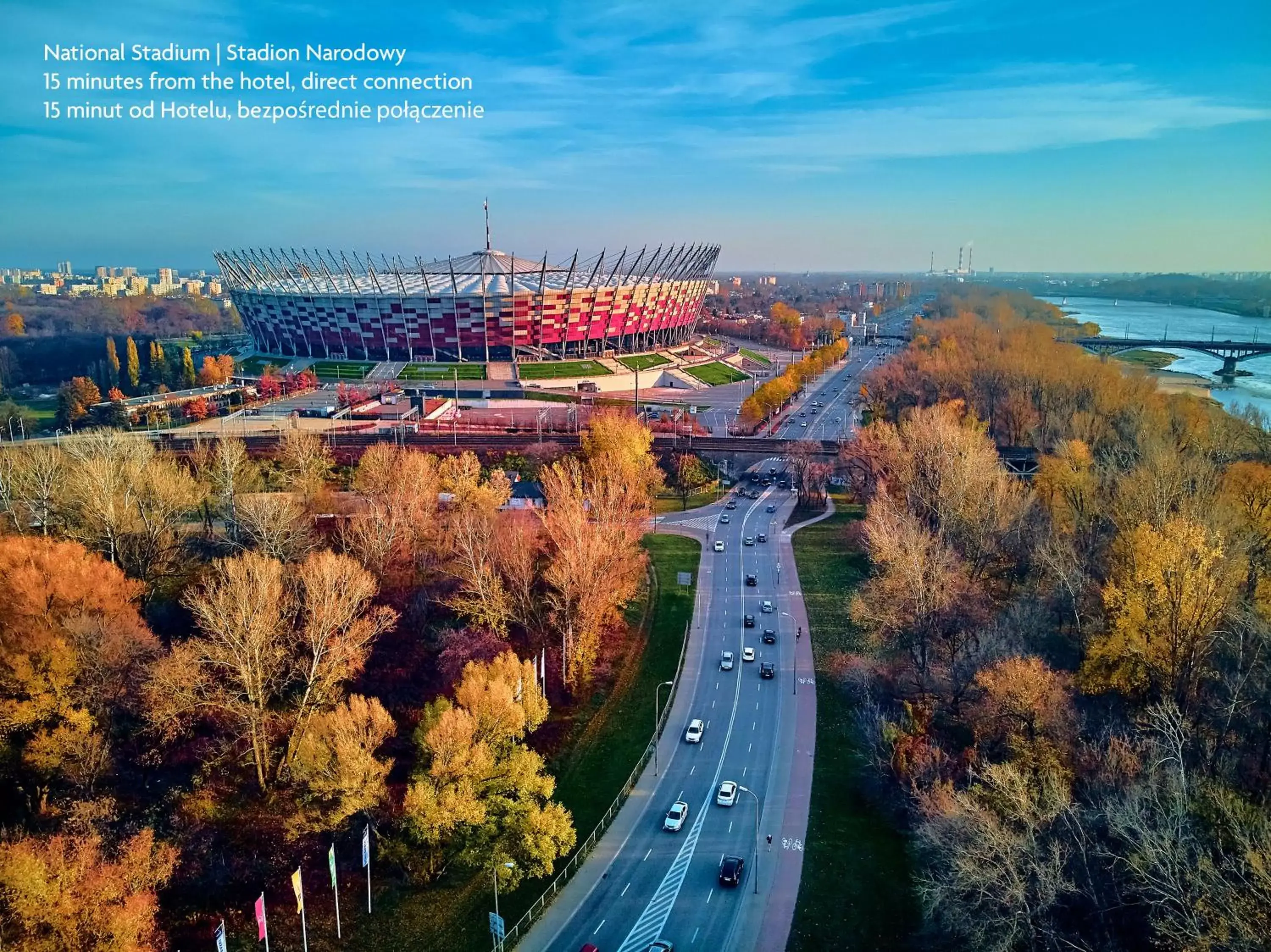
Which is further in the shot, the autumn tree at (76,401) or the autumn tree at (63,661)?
the autumn tree at (76,401)

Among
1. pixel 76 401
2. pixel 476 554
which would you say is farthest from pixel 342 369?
pixel 476 554

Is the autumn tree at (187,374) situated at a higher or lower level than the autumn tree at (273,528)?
higher

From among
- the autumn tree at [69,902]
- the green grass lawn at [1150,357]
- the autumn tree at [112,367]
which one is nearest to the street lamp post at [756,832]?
the autumn tree at [69,902]

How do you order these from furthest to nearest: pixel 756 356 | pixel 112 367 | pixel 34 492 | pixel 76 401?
pixel 756 356, pixel 112 367, pixel 76 401, pixel 34 492

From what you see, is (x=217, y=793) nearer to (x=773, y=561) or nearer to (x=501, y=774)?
(x=501, y=774)

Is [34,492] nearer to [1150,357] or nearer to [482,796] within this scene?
[482,796]

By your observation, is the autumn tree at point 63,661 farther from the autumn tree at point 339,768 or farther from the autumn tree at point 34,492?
the autumn tree at point 34,492

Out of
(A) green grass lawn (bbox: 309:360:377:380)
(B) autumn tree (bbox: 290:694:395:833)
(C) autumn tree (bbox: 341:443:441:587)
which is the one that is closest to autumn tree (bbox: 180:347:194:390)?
(A) green grass lawn (bbox: 309:360:377:380)

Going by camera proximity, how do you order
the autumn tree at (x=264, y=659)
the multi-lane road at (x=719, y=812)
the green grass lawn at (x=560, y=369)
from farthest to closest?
the green grass lawn at (x=560, y=369), the autumn tree at (x=264, y=659), the multi-lane road at (x=719, y=812)
